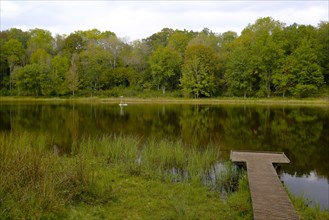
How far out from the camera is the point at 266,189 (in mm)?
8164

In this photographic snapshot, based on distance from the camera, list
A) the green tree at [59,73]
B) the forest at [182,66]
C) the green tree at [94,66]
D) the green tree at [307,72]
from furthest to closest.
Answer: the green tree at [94,66]
the green tree at [59,73]
the forest at [182,66]
the green tree at [307,72]

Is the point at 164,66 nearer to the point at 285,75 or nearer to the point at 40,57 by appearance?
the point at 285,75

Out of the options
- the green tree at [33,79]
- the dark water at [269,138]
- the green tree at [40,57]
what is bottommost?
the dark water at [269,138]

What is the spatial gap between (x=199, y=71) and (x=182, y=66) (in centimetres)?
516

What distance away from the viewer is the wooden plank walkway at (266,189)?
6627 millimetres

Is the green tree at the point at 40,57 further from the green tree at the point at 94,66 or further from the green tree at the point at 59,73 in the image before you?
the green tree at the point at 94,66

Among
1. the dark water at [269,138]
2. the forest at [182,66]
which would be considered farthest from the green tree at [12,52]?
the dark water at [269,138]

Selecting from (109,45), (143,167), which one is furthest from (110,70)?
(143,167)

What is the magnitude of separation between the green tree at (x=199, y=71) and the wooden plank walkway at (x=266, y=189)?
4670cm

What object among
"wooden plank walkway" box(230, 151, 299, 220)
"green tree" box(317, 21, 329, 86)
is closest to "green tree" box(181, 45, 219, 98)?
"green tree" box(317, 21, 329, 86)

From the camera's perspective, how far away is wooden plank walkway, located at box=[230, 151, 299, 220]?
6.63m

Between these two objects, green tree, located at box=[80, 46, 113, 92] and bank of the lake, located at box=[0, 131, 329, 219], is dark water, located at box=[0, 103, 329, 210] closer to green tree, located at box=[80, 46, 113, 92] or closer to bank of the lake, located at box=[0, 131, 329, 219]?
bank of the lake, located at box=[0, 131, 329, 219]

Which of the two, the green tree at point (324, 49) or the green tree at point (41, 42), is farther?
the green tree at point (41, 42)

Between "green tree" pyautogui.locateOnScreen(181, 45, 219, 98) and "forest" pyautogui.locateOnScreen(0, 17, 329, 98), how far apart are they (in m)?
0.19
